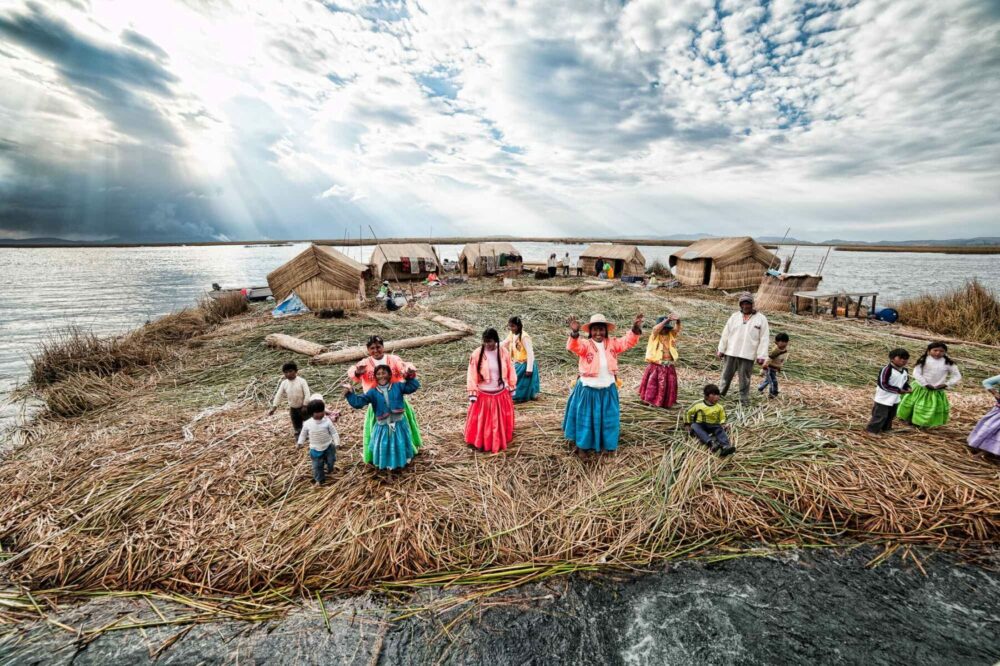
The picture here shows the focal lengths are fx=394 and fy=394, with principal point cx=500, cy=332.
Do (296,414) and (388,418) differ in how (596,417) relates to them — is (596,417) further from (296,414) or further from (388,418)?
(296,414)

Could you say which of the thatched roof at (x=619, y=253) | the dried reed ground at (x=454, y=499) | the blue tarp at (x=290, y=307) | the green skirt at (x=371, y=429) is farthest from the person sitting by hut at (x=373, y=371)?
the thatched roof at (x=619, y=253)

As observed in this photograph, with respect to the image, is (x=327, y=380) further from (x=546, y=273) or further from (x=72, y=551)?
(x=546, y=273)

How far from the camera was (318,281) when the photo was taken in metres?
14.9

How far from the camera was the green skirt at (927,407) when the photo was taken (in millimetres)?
4633

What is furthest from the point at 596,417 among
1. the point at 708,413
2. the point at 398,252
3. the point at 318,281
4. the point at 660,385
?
the point at 398,252

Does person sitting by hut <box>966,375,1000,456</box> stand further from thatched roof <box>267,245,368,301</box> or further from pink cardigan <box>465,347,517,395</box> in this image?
thatched roof <box>267,245,368,301</box>

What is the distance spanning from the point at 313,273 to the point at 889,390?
15.6 meters

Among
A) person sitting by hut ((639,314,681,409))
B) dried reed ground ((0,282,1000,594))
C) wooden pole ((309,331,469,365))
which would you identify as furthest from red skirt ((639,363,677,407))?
wooden pole ((309,331,469,365))

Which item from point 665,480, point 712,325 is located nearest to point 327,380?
point 665,480

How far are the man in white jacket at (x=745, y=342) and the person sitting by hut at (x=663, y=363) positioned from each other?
31.2 inches

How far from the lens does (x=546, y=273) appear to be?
2756 centimetres

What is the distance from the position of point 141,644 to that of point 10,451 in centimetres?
474

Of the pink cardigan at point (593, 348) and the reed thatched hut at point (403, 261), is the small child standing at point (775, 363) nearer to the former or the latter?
the pink cardigan at point (593, 348)

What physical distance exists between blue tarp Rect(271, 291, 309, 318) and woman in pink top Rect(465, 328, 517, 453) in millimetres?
11878
